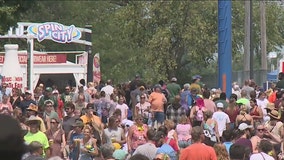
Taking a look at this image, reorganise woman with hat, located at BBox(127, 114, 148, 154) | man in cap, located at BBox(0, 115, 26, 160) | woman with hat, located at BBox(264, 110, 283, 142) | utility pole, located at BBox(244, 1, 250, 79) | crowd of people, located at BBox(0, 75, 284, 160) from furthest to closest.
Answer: utility pole, located at BBox(244, 1, 250, 79)
woman with hat, located at BBox(127, 114, 148, 154)
woman with hat, located at BBox(264, 110, 283, 142)
crowd of people, located at BBox(0, 75, 284, 160)
man in cap, located at BBox(0, 115, 26, 160)

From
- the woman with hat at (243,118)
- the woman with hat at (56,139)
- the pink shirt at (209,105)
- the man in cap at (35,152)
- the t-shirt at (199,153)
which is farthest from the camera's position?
the pink shirt at (209,105)

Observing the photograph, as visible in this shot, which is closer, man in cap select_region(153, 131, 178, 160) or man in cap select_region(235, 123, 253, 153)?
man in cap select_region(235, 123, 253, 153)

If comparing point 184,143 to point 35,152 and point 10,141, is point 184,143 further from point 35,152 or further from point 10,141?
point 10,141

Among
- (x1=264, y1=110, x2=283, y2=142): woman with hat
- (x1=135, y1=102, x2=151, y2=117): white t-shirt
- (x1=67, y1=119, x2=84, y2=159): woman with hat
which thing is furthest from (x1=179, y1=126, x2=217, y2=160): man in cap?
(x1=135, y1=102, x2=151, y2=117): white t-shirt

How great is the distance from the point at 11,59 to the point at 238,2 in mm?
24696

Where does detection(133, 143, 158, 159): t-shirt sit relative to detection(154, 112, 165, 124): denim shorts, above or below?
below

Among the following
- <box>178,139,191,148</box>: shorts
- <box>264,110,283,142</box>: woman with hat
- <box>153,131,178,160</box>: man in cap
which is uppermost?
<box>264,110,283,142</box>: woman with hat

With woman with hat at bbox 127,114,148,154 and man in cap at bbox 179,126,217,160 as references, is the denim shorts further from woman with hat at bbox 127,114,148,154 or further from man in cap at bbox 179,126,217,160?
man in cap at bbox 179,126,217,160

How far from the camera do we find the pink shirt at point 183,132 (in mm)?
18172

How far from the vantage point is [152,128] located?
19922mm

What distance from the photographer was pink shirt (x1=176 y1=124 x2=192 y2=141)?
1817 cm

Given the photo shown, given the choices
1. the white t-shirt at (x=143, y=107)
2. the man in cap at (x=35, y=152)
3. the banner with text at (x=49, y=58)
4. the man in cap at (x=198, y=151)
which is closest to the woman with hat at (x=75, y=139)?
the man in cap at (x=198, y=151)

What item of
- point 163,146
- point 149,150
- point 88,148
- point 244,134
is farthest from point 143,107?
point 149,150

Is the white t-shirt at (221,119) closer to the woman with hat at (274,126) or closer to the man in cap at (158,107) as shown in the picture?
the woman with hat at (274,126)
